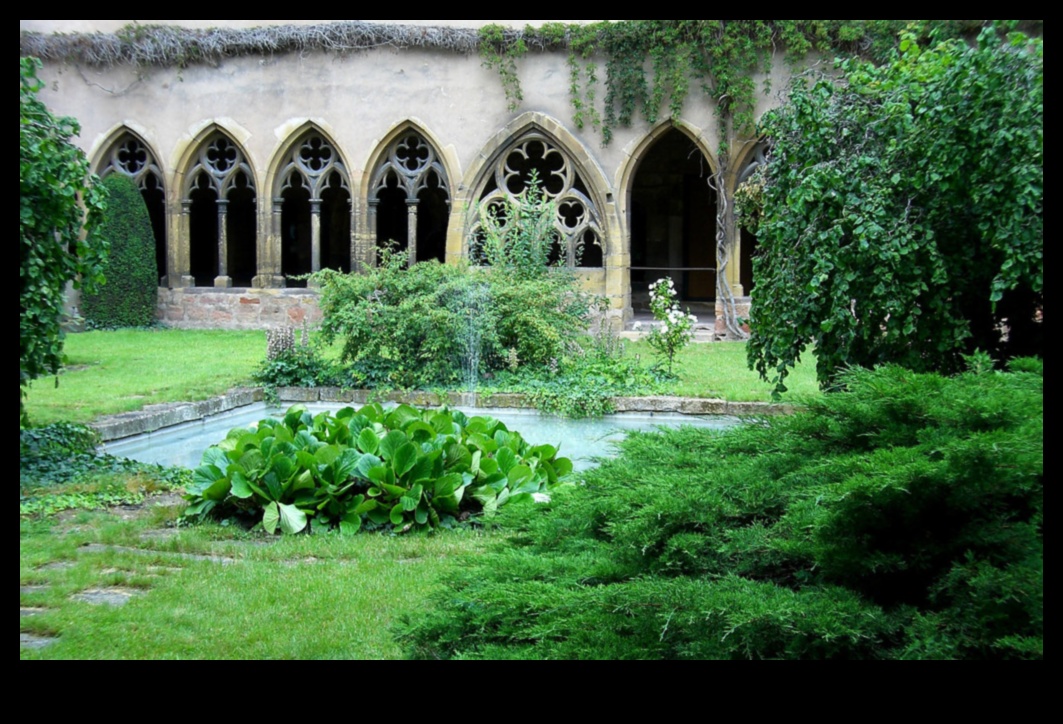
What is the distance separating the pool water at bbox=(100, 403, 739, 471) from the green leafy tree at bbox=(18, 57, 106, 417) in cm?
159

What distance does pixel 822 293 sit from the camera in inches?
213

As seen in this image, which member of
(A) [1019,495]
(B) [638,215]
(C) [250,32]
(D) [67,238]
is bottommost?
(A) [1019,495]

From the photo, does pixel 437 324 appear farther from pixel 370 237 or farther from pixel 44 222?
pixel 370 237

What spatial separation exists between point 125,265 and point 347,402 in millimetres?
7561

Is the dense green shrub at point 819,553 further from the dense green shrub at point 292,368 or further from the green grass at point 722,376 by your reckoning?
the dense green shrub at point 292,368

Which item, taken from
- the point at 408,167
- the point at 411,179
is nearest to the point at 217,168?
the point at 408,167

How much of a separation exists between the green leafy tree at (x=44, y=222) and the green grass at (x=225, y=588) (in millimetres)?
1128

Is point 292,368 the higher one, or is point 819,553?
point 292,368

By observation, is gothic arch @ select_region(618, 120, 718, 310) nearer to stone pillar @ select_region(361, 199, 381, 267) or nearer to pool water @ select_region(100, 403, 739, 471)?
stone pillar @ select_region(361, 199, 381, 267)

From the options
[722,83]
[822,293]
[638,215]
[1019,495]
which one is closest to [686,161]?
[638,215]

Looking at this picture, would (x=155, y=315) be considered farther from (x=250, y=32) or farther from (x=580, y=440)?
(x=580, y=440)

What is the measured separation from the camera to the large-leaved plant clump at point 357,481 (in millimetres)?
5395

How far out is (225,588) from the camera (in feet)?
14.0
